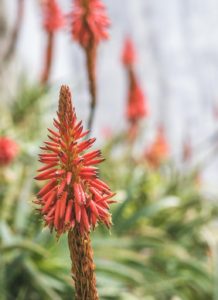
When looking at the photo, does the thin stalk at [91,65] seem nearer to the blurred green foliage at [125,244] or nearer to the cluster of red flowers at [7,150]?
the blurred green foliage at [125,244]

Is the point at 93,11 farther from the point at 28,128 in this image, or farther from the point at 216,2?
the point at 216,2

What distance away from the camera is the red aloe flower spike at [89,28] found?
1.69 meters

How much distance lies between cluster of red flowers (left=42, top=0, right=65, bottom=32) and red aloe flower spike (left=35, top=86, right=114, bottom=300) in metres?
1.51

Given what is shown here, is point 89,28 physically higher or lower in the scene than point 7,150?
higher

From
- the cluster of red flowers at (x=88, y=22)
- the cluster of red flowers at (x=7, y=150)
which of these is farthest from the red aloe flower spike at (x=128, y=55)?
the cluster of red flowers at (x=88, y=22)

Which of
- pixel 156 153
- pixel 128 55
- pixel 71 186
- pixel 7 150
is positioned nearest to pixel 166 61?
pixel 156 153

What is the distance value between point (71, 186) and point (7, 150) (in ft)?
4.25

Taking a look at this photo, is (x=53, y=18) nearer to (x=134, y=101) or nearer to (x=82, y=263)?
(x=134, y=101)

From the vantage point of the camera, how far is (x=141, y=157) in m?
3.72

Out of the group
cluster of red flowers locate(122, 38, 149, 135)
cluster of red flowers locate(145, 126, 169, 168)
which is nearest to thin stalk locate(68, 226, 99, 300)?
cluster of red flowers locate(122, 38, 149, 135)

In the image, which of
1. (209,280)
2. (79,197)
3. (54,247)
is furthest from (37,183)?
(79,197)

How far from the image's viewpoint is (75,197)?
1.00m

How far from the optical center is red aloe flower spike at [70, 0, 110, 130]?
1686mm

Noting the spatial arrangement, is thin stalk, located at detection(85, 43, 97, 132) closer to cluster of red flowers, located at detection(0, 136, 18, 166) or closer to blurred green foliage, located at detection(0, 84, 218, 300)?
blurred green foliage, located at detection(0, 84, 218, 300)
